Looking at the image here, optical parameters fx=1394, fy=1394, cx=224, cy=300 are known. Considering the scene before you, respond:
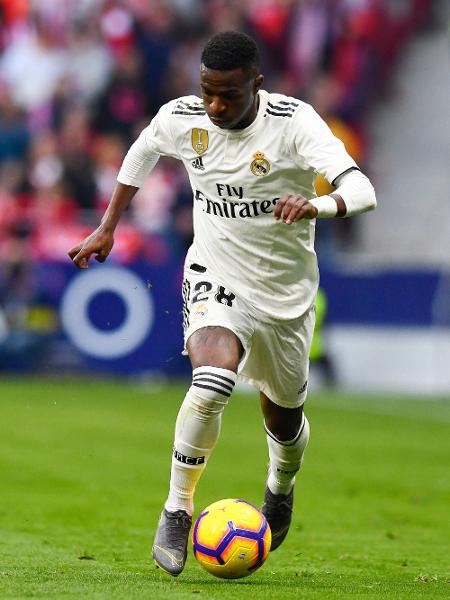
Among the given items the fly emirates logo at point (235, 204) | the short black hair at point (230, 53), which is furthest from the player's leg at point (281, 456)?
the short black hair at point (230, 53)

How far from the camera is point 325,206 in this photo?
5875mm

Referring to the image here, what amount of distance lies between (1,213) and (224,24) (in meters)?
4.76

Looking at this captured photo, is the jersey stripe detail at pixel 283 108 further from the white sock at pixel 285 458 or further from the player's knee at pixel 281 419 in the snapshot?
the white sock at pixel 285 458

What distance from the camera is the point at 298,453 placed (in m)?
7.41

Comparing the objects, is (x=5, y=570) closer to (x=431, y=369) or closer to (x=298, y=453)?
(x=298, y=453)

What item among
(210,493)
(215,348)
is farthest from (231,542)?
(210,493)

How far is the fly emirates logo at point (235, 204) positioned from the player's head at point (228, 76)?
1.15 ft

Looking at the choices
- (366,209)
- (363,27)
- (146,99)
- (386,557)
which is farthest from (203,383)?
(363,27)

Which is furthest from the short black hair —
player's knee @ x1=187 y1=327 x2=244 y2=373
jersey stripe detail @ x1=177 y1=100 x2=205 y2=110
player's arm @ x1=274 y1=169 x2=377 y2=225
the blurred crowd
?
the blurred crowd

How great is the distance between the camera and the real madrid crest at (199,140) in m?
6.60

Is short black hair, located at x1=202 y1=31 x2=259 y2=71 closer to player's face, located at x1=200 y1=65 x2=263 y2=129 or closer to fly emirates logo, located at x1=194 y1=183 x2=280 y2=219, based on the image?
player's face, located at x1=200 y1=65 x2=263 y2=129

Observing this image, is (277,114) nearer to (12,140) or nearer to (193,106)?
(193,106)

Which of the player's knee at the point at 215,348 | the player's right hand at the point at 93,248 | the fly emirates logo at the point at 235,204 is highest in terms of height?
the fly emirates logo at the point at 235,204

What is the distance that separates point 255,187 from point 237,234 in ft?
0.89
